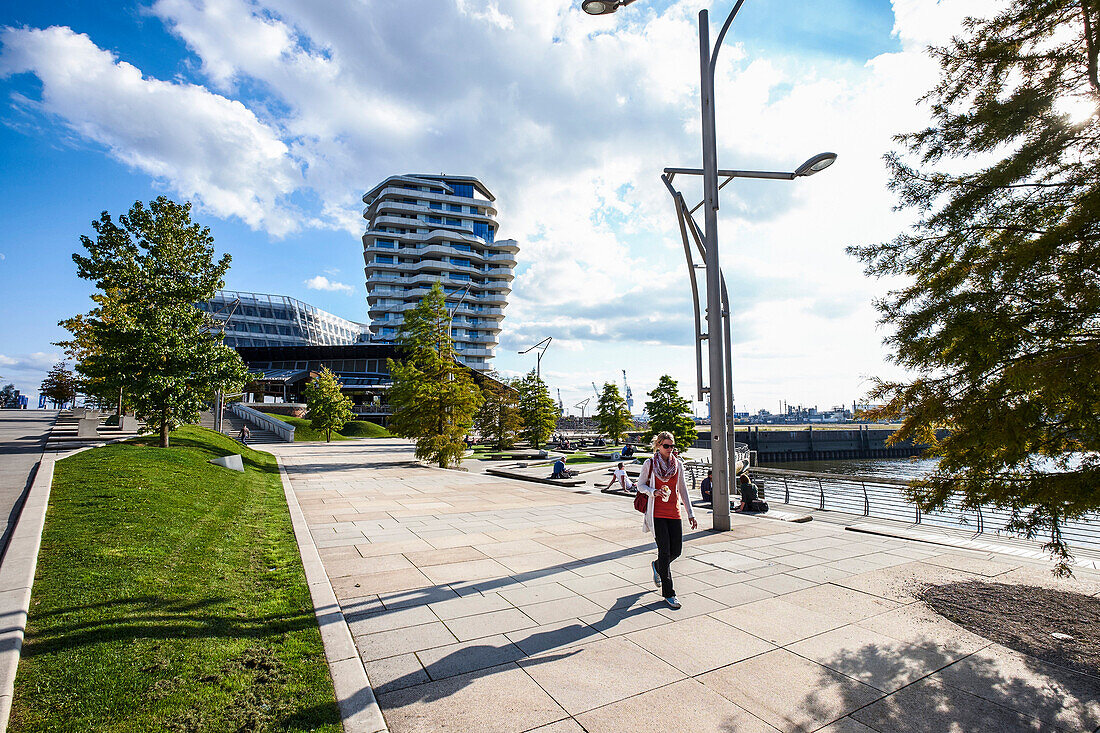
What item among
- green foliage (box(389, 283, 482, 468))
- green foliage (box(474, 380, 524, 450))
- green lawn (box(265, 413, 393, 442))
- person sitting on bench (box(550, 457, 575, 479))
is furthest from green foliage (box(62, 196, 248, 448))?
green lawn (box(265, 413, 393, 442))

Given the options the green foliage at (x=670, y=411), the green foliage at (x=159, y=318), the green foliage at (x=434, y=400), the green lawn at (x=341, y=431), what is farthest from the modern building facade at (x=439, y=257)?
the green foliage at (x=159, y=318)

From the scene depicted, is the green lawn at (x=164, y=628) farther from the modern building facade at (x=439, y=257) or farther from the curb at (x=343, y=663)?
the modern building facade at (x=439, y=257)

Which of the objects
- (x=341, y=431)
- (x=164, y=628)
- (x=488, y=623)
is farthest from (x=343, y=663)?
(x=341, y=431)

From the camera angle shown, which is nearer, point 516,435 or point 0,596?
point 0,596

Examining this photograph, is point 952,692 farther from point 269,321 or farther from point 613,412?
point 269,321

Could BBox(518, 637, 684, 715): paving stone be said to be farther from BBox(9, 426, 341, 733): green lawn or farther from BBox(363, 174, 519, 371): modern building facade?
BBox(363, 174, 519, 371): modern building facade

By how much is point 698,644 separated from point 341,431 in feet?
185

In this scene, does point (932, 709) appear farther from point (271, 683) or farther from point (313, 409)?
point (313, 409)

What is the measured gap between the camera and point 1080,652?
450 centimetres

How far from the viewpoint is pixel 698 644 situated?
471cm

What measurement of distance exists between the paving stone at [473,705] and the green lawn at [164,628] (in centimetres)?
43

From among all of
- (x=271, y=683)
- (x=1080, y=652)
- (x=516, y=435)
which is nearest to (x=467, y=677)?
(x=271, y=683)

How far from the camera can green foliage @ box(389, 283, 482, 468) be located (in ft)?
84.2

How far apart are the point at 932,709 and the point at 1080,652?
6.35 feet
